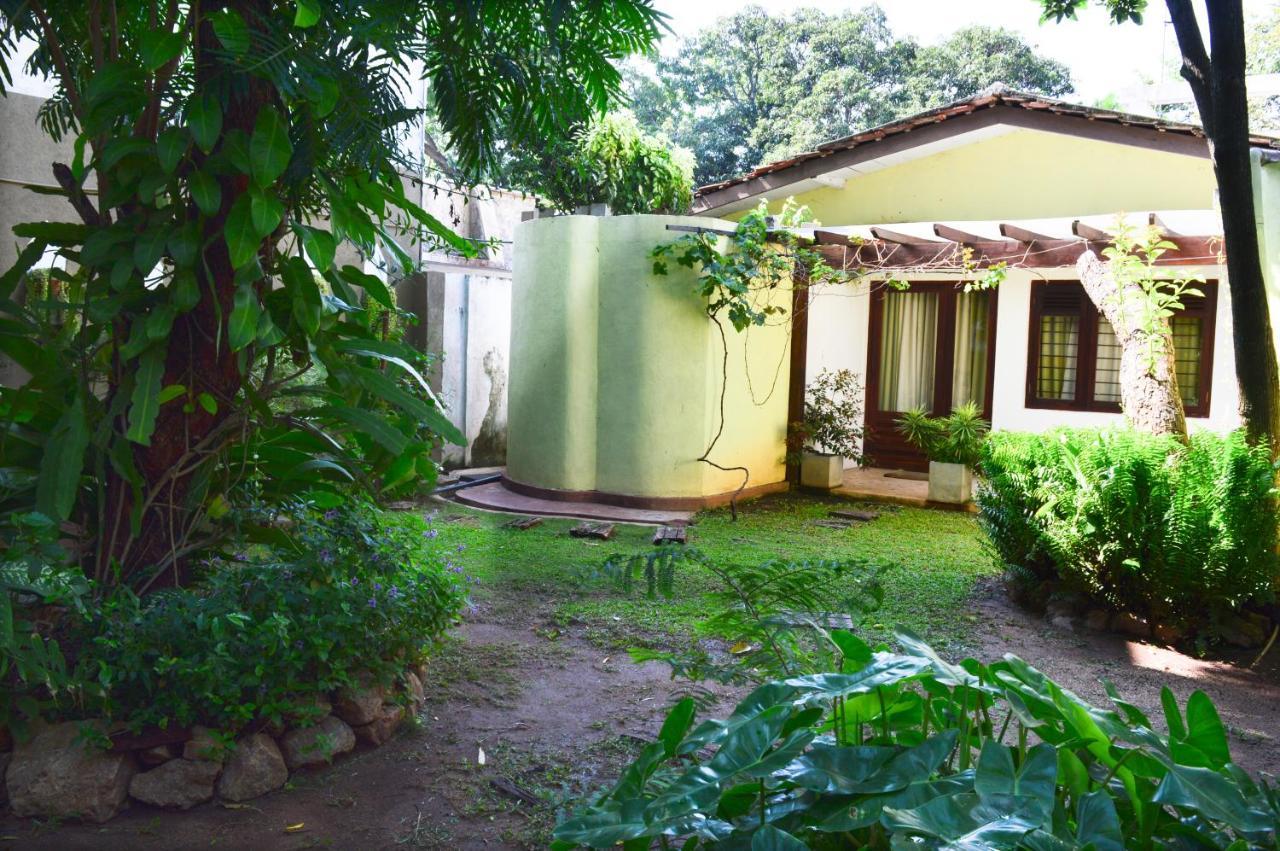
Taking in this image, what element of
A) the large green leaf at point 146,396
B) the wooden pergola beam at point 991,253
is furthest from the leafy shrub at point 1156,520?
the large green leaf at point 146,396

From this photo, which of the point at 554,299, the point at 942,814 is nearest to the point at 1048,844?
the point at 942,814

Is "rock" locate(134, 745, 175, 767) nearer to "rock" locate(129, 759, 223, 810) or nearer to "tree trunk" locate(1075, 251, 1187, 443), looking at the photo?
"rock" locate(129, 759, 223, 810)

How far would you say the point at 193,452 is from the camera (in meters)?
4.48

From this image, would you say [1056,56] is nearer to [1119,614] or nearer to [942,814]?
[1119,614]

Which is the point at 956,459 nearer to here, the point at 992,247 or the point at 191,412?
the point at 992,247

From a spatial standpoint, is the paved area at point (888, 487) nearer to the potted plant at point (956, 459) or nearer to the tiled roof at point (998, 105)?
the potted plant at point (956, 459)

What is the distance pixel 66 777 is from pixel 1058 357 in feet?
36.9

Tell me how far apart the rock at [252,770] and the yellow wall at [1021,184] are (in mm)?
10191

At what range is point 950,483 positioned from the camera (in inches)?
437

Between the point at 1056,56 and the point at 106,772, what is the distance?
109 feet

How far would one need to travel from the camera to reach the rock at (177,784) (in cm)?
381

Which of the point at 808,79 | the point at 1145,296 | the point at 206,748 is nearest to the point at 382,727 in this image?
the point at 206,748

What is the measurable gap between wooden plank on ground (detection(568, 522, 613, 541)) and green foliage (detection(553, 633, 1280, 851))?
237 inches

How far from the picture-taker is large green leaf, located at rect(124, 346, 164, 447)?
4078mm
